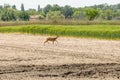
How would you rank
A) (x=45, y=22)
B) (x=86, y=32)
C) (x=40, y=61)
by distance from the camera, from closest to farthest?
1. (x=40, y=61)
2. (x=86, y=32)
3. (x=45, y=22)

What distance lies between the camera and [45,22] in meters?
65.1

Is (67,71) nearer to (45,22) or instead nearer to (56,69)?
(56,69)

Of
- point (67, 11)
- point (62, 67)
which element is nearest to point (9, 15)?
point (67, 11)

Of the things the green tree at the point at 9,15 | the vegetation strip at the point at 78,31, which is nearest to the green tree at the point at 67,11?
the green tree at the point at 9,15

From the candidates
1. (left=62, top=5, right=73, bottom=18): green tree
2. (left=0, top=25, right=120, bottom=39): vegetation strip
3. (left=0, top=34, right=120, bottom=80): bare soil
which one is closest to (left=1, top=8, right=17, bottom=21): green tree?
(left=62, top=5, right=73, bottom=18): green tree

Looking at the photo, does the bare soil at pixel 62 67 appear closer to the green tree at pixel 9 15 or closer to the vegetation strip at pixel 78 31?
the vegetation strip at pixel 78 31

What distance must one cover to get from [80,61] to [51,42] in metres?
13.8

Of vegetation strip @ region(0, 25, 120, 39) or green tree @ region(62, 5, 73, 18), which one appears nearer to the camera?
vegetation strip @ region(0, 25, 120, 39)

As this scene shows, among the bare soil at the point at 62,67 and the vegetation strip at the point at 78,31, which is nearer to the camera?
the bare soil at the point at 62,67

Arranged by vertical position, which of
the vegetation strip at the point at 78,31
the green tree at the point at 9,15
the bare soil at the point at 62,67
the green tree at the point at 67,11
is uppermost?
the bare soil at the point at 62,67

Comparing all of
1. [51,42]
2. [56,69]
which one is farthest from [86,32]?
[56,69]

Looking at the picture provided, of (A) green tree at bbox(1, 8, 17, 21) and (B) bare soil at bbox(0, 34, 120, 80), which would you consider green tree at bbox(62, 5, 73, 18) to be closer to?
(A) green tree at bbox(1, 8, 17, 21)

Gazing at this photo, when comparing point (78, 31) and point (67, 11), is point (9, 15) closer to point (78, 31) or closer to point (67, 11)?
point (67, 11)

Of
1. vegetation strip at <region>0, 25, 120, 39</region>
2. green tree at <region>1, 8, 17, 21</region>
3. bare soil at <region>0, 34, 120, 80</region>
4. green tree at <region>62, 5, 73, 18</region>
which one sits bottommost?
green tree at <region>62, 5, 73, 18</region>
